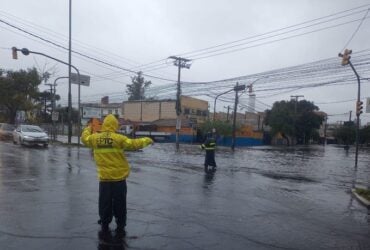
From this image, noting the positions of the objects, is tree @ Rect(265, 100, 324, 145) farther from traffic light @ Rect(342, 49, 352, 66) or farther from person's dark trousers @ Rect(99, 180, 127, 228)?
person's dark trousers @ Rect(99, 180, 127, 228)

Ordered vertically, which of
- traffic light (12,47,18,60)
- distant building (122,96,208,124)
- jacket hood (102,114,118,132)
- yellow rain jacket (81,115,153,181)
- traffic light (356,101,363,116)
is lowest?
yellow rain jacket (81,115,153,181)

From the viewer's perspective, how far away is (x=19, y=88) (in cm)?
4912

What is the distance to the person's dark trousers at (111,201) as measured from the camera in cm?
708

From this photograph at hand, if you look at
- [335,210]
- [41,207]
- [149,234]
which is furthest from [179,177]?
[149,234]

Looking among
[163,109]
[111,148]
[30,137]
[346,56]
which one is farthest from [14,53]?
[163,109]

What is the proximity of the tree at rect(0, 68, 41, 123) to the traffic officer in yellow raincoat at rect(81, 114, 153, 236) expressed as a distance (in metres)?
44.3

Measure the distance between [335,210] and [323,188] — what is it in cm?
497

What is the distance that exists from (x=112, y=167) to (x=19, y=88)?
45.3 metres

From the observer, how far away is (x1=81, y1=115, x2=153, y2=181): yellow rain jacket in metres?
7.05

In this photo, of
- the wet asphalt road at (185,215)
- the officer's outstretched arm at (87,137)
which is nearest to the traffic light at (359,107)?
the wet asphalt road at (185,215)

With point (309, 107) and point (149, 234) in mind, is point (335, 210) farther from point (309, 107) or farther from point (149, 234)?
point (309, 107)

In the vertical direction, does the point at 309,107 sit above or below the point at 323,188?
above

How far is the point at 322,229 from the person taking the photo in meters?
8.28

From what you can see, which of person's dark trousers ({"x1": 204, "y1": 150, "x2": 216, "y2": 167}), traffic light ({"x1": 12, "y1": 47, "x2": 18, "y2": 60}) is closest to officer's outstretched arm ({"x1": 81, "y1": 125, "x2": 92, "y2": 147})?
person's dark trousers ({"x1": 204, "y1": 150, "x2": 216, "y2": 167})
